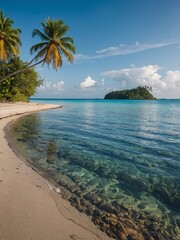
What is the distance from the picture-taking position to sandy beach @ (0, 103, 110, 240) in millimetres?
4148

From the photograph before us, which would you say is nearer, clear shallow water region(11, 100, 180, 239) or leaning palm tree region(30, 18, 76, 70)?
clear shallow water region(11, 100, 180, 239)

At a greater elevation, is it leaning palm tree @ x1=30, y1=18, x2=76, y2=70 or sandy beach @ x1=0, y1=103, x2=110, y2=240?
leaning palm tree @ x1=30, y1=18, x2=76, y2=70

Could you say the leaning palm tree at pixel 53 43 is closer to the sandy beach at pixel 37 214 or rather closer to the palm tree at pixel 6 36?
the palm tree at pixel 6 36

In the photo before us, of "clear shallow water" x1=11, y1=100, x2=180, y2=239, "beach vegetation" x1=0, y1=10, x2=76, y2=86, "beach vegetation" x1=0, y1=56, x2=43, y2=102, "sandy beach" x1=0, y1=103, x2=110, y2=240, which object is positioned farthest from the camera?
"beach vegetation" x1=0, y1=56, x2=43, y2=102

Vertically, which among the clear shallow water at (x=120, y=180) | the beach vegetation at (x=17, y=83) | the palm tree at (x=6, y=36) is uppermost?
the palm tree at (x=6, y=36)

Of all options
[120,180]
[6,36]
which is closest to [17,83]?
[6,36]

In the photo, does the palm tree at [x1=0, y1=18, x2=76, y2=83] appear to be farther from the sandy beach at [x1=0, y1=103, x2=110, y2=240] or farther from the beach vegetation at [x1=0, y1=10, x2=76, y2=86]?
the sandy beach at [x1=0, y1=103, x2=110, y2=240]

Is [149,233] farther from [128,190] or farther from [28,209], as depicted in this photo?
[28,209]

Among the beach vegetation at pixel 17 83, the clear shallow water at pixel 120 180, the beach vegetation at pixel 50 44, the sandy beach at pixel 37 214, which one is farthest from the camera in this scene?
the beach vegetation at pixel 17 83

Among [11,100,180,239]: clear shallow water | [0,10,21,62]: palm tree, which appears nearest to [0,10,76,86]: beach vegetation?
[0,10,21,62]: palm tree

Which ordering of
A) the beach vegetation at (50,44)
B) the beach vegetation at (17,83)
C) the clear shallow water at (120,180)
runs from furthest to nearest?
the beach vegetation at (17,83) → the beach vegetation at (50,44) → the clear shallow water at (120,180)

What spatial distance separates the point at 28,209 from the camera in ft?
16.4

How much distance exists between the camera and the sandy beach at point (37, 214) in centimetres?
415

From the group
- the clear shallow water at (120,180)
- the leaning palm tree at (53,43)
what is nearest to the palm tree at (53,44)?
the leaning palm tree at (53,43)
